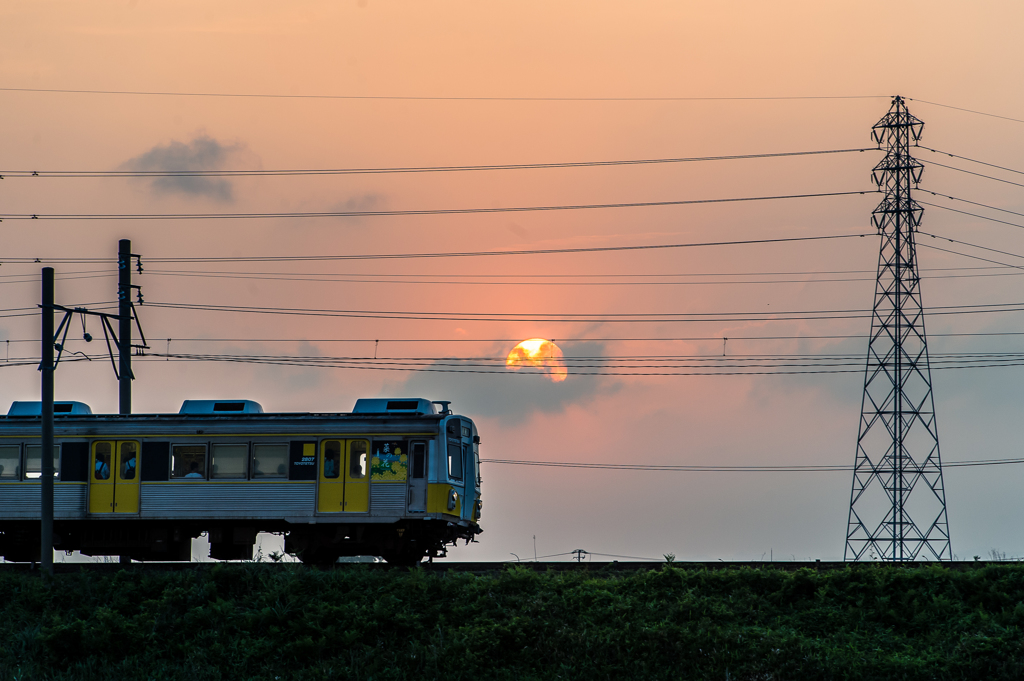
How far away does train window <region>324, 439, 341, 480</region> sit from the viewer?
2469 cm

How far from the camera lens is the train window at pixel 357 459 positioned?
24.7m

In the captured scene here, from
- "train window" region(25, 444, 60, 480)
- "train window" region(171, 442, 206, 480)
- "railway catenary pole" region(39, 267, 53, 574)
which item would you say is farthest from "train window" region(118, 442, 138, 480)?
"railway catenary pole" region(39, 267, 53, 574)

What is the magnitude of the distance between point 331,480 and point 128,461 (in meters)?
4.77

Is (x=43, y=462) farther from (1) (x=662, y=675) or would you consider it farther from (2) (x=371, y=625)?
(1) (x=662, y=675)

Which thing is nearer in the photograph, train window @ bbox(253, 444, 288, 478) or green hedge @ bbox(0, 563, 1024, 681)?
green hedge @ bbox(0, 563, 1024, 681)

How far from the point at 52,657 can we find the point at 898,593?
14499 millimetres

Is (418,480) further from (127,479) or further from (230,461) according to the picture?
(127,479)

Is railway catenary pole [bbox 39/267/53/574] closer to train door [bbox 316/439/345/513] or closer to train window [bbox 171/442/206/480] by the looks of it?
train window [bbox 171/442/206/480]

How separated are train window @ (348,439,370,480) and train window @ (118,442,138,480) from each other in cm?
497

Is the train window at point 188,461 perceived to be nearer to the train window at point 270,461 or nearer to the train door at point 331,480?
the train window at point 270,461

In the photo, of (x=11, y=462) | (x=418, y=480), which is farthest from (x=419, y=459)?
(x=11, y=462)

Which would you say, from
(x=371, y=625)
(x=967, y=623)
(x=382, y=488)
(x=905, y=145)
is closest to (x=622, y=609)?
(x=371, y=625)

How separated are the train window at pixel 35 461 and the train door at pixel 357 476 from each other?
22.2 ft

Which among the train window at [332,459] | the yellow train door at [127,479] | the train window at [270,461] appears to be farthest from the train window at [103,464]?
the train window at [332,459]
